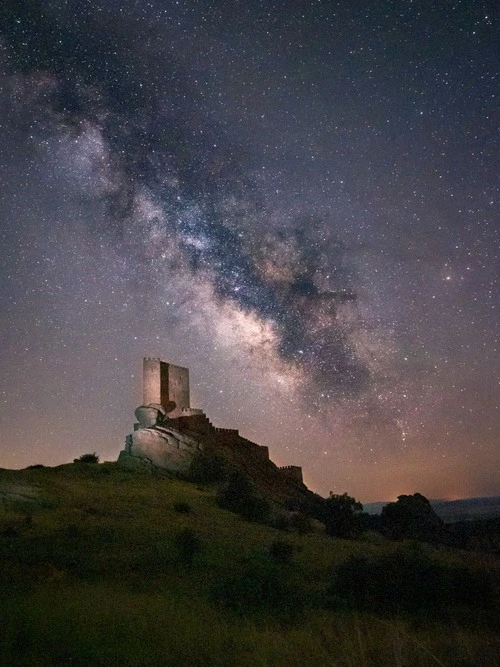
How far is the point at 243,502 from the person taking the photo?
33656 mm

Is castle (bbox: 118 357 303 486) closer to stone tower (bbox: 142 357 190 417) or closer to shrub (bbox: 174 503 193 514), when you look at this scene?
stone tower (bbox: 142 357 190 417)

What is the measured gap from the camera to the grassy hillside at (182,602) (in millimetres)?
6996

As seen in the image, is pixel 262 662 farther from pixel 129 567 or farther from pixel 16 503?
pixel 16 503

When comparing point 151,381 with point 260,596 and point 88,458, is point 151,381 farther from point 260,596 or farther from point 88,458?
point 260,596

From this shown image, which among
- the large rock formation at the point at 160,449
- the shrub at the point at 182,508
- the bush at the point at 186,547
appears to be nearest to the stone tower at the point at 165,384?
the large rock formation at the point at 160,449

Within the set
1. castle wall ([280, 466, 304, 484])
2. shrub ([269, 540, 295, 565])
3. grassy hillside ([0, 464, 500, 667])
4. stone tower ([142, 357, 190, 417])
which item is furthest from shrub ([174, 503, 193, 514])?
stone tower ([142, 357, 190, 417])

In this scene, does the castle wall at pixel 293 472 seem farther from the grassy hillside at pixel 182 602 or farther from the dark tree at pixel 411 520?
the grassy hillside at pixel 182 602

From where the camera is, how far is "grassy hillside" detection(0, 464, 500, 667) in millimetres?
6996

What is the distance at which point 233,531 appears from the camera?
2466cm

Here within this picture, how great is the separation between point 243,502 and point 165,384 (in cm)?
2683

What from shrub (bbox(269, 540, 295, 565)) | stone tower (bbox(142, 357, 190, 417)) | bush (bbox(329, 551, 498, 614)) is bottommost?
bush (bbox(329, 551, 498, 614))

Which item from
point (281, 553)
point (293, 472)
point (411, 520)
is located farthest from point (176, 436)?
point (281, 553)

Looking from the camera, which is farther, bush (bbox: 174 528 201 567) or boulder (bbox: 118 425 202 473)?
boulder (bbox: 118 425 202 473)

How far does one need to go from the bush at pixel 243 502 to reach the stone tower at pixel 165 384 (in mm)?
22540
